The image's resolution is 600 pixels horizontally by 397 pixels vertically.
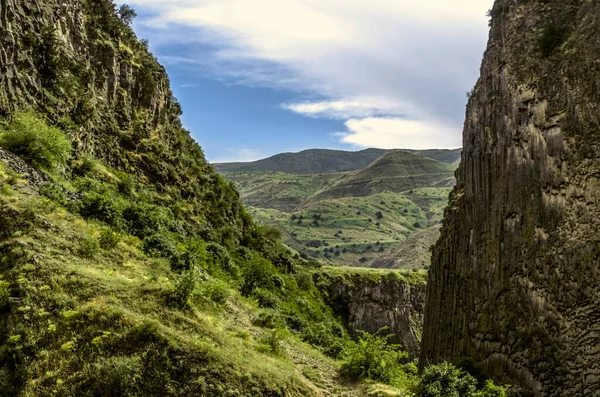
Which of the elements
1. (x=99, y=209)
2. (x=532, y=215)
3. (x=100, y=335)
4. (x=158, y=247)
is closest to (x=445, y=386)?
(x=532, y=215)

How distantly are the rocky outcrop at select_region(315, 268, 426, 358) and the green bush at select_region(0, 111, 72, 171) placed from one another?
46121mm

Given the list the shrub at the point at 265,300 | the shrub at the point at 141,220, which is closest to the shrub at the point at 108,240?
the shrub at the point at 141,220

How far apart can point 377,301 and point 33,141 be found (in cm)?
5528

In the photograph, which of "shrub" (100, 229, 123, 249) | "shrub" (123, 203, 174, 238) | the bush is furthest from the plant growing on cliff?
"shrub" (123, 203, 174, 238)

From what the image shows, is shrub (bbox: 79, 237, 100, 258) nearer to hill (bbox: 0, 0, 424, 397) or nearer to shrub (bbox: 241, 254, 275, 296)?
hill (bbox: 0, 0, 424, 397)

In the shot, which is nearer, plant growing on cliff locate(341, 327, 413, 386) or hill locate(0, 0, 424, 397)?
hill locate(0, 0, 424, 397)

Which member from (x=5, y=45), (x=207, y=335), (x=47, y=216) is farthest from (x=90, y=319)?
(x=5, y=45)

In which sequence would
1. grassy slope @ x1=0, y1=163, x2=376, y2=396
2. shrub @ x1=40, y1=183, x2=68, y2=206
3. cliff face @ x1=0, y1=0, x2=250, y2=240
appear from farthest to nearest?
cliff face @ x1=0, y1=0, x2=250, y2=240
shrub @ x1=40, y1=183, x2=68, y2=206
grassy slope @ x1=0, y1=163, x2=376, y2=396

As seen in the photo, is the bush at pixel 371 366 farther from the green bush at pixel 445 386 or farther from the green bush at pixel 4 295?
the green bush at pixel 4 295

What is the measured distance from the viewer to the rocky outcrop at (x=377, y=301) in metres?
63.6

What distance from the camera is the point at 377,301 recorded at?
66375mm

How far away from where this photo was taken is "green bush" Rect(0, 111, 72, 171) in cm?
1983

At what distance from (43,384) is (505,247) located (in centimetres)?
2031

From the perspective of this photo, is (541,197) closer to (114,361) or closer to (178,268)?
(178,268)
